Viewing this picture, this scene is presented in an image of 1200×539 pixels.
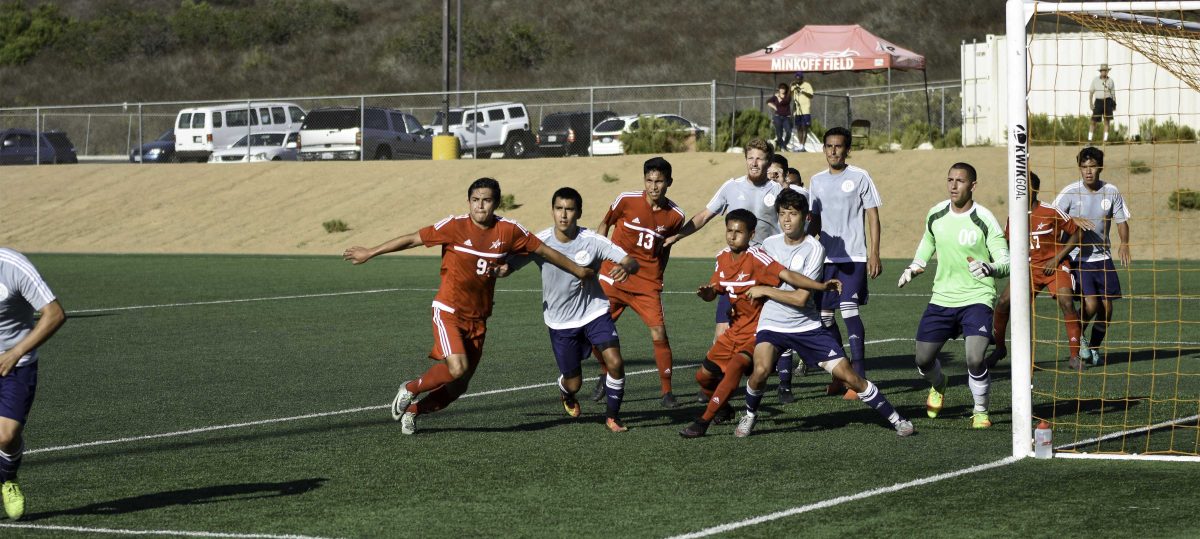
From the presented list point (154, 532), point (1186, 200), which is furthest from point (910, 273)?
point (1186, 200)

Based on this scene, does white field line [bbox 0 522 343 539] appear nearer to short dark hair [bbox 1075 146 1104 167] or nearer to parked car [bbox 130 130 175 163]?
short dark hair [bbox 1075 146 1104 167]

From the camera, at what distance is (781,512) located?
7.16 metres

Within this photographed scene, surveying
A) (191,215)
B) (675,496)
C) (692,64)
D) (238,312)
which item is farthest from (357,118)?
(675,496)

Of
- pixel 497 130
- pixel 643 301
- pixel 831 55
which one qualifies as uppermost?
pixel 831 55

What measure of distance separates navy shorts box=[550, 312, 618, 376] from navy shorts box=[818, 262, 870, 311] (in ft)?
7.10

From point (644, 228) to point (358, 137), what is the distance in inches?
1203

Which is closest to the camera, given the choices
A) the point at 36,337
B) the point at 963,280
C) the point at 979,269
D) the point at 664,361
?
the point at 36,337

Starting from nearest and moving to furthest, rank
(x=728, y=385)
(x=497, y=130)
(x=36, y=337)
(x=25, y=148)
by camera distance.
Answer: (x=36, y=337) → (x=728, y=385) → (x=497, y=130) → (x=25, y=148)

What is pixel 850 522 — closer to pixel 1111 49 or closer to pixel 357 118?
pixel 1111 49

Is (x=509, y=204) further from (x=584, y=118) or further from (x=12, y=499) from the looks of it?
(x=12, y=499)

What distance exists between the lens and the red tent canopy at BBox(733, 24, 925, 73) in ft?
118

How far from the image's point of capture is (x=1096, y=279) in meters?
13.5

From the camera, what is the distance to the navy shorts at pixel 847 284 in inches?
447

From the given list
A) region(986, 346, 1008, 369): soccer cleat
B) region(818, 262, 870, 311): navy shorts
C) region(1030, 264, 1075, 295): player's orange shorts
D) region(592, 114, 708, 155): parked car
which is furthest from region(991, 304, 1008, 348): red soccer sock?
region(592, 114, 708, 155): parked car
